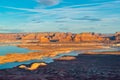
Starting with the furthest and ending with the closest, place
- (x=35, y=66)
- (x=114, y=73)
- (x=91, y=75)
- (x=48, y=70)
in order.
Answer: (x=35, y=66) < (x=48, y=70) < (x=114, y=73) < (x=91, y=75)

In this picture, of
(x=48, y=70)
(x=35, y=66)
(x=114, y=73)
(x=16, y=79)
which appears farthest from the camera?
(x=35, y=66)

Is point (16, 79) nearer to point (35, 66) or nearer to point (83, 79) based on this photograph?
point (83, 79)

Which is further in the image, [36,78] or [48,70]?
[48,70]

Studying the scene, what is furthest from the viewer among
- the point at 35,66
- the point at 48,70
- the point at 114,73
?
the point at 35,66

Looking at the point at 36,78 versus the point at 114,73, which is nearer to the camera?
the point at 36,78

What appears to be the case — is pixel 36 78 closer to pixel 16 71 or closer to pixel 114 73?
pixel 16 71

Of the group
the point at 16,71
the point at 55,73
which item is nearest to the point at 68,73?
the point at 55,73

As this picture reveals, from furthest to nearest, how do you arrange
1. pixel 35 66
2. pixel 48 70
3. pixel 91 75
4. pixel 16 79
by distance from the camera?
pixel 35 66 → pixel 48 70 → pixel 91 75 → pixel 16 79

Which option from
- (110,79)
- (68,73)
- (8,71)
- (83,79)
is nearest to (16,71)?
(8,71)
